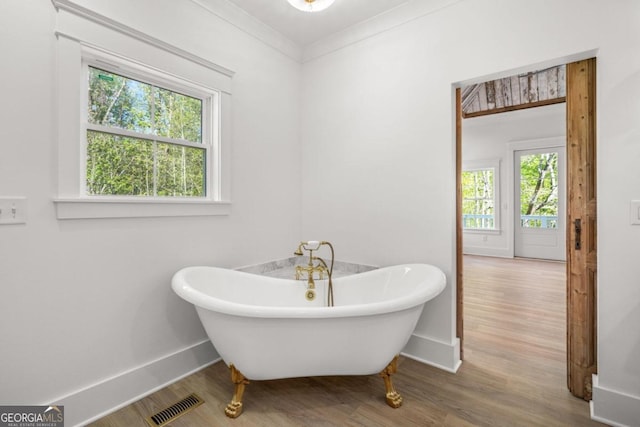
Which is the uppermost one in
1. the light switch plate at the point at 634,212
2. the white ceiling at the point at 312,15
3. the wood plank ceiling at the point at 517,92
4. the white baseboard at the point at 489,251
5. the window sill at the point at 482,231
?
the wood plank ceiling at the point at 517,92

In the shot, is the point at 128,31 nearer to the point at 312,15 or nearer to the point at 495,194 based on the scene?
the point at 312,15

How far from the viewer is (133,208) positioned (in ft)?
5.77

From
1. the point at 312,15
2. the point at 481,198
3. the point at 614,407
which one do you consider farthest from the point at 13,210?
the point at 481,198

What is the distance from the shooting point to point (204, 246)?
7.00ft

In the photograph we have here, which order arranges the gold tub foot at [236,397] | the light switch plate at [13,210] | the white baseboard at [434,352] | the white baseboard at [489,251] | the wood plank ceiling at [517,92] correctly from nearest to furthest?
the light switch plate at [13,210], the gold tub foot at [236,397], the white baseboard at [434,352], the wood plank ceiling at [517,92], the white baseboard at [489,251]

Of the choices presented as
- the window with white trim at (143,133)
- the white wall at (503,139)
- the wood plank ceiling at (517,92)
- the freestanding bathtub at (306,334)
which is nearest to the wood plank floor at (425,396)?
the freestanding bathtub at (306,334)

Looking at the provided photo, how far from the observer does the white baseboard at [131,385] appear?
1545mm

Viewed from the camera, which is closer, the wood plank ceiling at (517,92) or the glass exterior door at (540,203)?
the wood plank ceiling at (517,92)

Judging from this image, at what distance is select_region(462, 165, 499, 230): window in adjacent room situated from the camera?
6094 mm

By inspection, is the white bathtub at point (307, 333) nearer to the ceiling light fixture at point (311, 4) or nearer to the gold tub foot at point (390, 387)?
the gold tub foot at point (390, 387)

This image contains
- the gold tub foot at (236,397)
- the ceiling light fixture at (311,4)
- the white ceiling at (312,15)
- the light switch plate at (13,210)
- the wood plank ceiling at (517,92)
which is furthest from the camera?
the wood plank ceiling at (517,92)

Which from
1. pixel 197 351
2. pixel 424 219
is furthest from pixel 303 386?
pixel 424 219

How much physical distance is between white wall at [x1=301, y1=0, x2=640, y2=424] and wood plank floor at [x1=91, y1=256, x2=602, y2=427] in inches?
9.7

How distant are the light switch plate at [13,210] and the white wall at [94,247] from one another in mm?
27
